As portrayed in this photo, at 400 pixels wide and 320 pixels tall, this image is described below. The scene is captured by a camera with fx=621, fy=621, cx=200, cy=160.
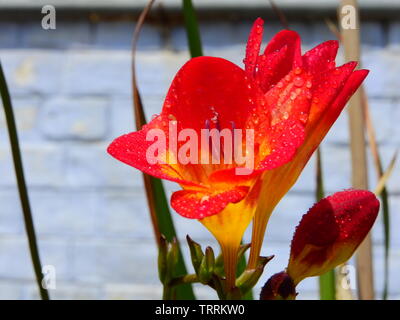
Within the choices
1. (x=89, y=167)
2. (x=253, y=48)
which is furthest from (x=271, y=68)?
(x=89, y=167)

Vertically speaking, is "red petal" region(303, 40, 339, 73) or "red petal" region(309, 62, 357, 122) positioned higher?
"red petal" region(303, 40, 339, 73)

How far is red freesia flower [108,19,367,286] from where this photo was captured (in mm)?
138

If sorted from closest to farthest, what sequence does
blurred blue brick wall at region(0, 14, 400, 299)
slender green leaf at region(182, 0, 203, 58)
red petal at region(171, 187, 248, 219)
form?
red petal at region(171, 187, 248, 219) < slender green leaf at region(182, 0, 203, 58) < blurred blue brick wall at region(0, 14, 400, 299)

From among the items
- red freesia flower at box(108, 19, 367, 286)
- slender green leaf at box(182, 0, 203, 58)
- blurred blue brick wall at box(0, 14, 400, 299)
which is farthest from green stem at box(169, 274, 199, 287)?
blurred blue brick wall at box(0, 14, 400, 299)

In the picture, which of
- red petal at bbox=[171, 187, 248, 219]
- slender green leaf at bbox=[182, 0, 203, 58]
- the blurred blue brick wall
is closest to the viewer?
red petal at bbox=[171, 187, 248, 219]

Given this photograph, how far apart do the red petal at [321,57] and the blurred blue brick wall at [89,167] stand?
1.88 feet

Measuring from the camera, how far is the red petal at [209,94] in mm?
143

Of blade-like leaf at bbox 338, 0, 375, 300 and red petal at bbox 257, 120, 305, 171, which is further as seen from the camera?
blade-like leaf at bbox 338, 0, 375, 300

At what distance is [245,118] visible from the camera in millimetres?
148

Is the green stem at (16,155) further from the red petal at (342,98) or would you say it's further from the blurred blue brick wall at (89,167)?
the blurred blue brick wall at (89,167)

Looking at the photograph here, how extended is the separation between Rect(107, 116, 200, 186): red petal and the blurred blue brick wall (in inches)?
22.6

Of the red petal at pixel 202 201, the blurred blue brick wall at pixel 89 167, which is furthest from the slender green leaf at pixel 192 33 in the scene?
the blurred blue brick wall at pixel 89 167

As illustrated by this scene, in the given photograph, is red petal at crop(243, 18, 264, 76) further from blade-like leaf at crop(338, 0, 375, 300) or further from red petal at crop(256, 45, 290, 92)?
blade-like leaf at crop(338, 0, 375, 300)

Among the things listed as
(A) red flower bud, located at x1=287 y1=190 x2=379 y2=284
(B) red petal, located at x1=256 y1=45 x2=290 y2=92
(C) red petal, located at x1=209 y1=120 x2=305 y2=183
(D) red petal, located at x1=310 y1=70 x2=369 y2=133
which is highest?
(B) red petal, located at x1=256 y1=45 x2=290 y2=92
